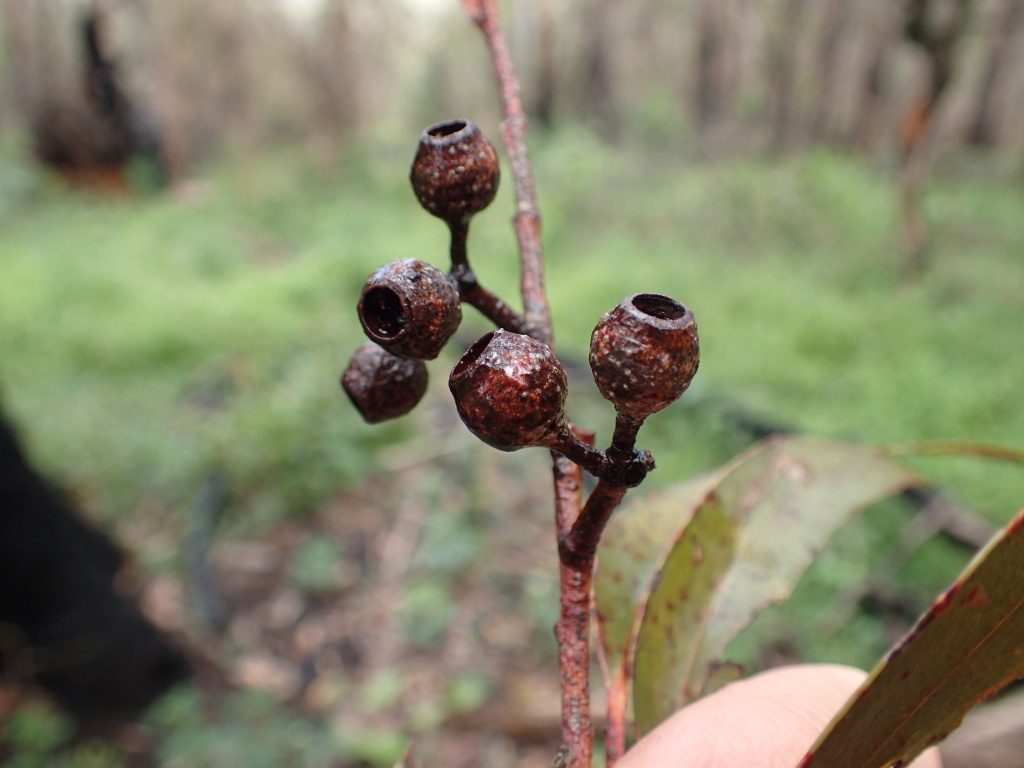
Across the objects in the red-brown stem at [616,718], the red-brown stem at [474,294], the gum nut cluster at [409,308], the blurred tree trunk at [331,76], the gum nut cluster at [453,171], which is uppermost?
the gum nut cluster at [453,171]

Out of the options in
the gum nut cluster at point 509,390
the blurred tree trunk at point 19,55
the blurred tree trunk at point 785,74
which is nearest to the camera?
the gum nut cluster at point 509,390

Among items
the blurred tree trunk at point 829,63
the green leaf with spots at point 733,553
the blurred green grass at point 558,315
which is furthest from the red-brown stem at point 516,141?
the blurred tree trunk at point 829,63

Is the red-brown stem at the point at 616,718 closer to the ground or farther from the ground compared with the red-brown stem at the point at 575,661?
closer to the ground

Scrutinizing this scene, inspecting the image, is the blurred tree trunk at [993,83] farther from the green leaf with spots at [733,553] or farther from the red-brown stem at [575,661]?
the red-brown stem at [575,661]

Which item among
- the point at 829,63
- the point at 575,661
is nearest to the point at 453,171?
the point at 575,661

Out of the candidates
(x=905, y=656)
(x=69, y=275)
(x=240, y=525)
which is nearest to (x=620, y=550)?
(x=905, y=656)

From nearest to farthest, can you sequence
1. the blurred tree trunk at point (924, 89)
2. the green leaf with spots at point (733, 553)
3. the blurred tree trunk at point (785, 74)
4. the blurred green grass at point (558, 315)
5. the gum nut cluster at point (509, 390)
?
the gum nut cluster at point (509, 390)
the green leaf with spots at point (733, 553)
the blurred green grass at point (558, 315)
the blurred tree trunk at point (924, 89)
the blurred tree trunk at point (785, 74)

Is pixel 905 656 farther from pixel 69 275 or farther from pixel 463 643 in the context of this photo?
pixel 69 275
